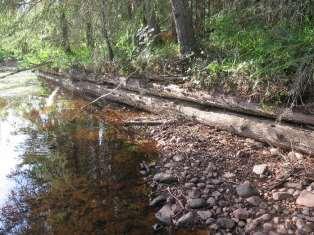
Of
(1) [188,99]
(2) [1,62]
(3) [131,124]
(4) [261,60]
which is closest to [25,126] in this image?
(3) [131,124]

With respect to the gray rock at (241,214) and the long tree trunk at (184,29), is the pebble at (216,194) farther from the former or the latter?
the long tree trunk at (184,29)

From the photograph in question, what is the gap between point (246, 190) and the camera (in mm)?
5023

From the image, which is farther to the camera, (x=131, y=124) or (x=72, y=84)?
(x=72, y=84)

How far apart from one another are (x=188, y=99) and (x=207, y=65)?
0.75 m

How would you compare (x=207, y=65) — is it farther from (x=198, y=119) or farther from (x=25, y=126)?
(x=25, y=126)

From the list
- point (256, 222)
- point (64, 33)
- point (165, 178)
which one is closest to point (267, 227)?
point (256, 222)

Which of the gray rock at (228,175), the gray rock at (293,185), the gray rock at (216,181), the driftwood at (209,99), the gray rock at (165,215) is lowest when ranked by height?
the gray rock at (165,215)

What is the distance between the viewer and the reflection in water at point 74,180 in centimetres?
489

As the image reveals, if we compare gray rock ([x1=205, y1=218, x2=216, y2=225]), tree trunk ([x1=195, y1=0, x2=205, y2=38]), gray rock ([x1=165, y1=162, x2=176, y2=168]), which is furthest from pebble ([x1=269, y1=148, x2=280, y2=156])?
tree trunk ([x1=195, y1=0, x2=205, y2=38])

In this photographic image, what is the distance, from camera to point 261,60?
6.30 metres

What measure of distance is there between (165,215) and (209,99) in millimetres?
2984

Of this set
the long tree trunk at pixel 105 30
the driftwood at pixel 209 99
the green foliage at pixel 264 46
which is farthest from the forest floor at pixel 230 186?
the long tree trunk at pixel 105 30

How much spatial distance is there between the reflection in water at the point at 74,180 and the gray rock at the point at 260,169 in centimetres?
152

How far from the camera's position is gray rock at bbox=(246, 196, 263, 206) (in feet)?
15.7
